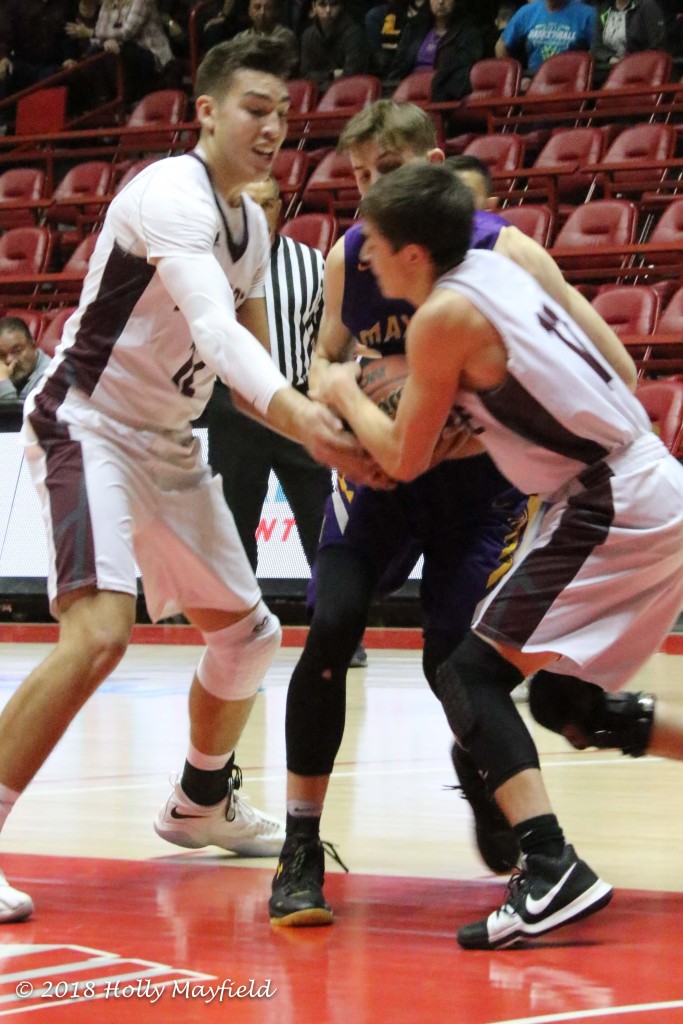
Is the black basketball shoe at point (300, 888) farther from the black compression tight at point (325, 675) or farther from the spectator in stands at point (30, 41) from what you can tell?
the spectator in stands at point (30, 41)

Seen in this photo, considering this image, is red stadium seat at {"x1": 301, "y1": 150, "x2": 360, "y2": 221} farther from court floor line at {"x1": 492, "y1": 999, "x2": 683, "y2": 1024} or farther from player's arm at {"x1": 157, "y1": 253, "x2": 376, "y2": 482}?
court floor line at {"x1": 492, "y1": 999, "x2": 683, "y2": 1024}

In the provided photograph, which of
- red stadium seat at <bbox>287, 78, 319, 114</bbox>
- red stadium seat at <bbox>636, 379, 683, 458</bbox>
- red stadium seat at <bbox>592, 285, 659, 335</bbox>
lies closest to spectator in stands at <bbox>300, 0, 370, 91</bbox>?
red stadium seat at <bbox>287, 78, 319, 114</bbox>

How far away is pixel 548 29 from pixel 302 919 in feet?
33.4

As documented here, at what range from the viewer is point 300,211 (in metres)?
11.9

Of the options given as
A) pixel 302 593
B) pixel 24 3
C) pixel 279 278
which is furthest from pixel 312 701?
pixel 24 3

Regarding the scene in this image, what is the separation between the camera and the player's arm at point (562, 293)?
3006mm

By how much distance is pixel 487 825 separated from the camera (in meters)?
3.27

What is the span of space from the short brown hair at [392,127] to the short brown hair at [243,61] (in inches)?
11.9

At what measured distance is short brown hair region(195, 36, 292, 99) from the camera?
3.38 meters

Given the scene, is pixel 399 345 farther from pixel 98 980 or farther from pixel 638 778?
pixel 638 778

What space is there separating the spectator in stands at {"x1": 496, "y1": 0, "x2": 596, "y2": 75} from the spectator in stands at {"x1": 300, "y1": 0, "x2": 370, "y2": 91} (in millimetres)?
1361

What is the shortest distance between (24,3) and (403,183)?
41.1 feet

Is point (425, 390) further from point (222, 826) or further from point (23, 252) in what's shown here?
point (23, 252)

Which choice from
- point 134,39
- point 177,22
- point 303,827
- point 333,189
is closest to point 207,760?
point 303,827
